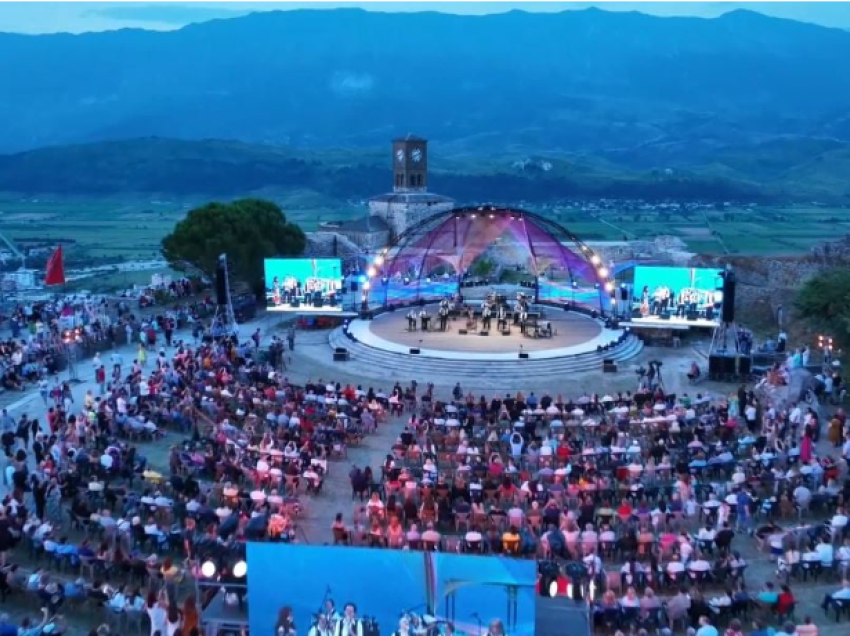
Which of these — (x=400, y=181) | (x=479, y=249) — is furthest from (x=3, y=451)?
(x=400, y=181)

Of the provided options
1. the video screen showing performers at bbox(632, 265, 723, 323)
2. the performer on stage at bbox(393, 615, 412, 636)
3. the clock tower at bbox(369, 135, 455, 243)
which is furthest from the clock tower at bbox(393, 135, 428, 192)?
the performer on stage at bbox(393, 615, 412, 636)

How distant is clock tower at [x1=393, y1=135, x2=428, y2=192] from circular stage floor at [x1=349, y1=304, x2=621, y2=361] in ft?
128

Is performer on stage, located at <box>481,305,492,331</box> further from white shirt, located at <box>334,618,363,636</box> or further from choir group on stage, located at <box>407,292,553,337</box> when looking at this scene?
white shirt, located at <box>334,618,363,636</box>

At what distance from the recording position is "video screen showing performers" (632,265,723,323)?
34.1 meters

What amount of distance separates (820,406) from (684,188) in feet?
477

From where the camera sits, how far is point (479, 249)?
148ft

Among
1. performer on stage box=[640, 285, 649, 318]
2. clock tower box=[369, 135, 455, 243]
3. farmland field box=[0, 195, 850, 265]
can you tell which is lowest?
farmland field box=[0, 195, 850, 265]

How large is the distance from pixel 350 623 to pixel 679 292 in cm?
2617

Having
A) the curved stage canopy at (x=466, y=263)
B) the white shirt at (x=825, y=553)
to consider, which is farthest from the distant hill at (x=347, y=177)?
the white shirt at (x=825, y=553)

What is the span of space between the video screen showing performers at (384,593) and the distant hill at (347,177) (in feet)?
489

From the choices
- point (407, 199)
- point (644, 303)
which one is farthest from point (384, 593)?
point (407, 199)

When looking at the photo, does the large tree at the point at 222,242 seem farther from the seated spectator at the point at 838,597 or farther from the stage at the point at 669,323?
the seated spectator at the point at 838,597

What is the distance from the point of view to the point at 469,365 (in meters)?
29.7

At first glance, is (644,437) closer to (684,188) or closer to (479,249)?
(479,249)
